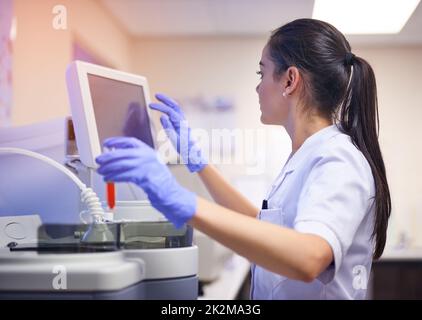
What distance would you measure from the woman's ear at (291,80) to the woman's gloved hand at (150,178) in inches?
14.7

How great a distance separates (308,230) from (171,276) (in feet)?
0.86

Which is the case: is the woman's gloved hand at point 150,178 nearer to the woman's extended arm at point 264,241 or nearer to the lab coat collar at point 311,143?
the woman's extended arm at point 264,241

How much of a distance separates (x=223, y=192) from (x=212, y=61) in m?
1.90

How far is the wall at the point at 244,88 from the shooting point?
270cm

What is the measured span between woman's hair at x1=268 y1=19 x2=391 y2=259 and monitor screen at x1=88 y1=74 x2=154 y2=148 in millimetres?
314

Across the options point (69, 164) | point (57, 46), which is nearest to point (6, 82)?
point (57, 46)

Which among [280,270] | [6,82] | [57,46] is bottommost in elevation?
[280,270]

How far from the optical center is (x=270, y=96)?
115cm

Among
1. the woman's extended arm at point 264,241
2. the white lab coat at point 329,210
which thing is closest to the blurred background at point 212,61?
the white lab coat at point 329,210

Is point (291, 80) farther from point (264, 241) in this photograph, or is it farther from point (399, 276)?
point (399, 276)

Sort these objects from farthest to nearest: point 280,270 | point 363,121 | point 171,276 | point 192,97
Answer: point 192,97 → point 363,121 → point 171,276 → point 280,270

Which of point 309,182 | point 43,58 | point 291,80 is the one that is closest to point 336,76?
point 291,80
